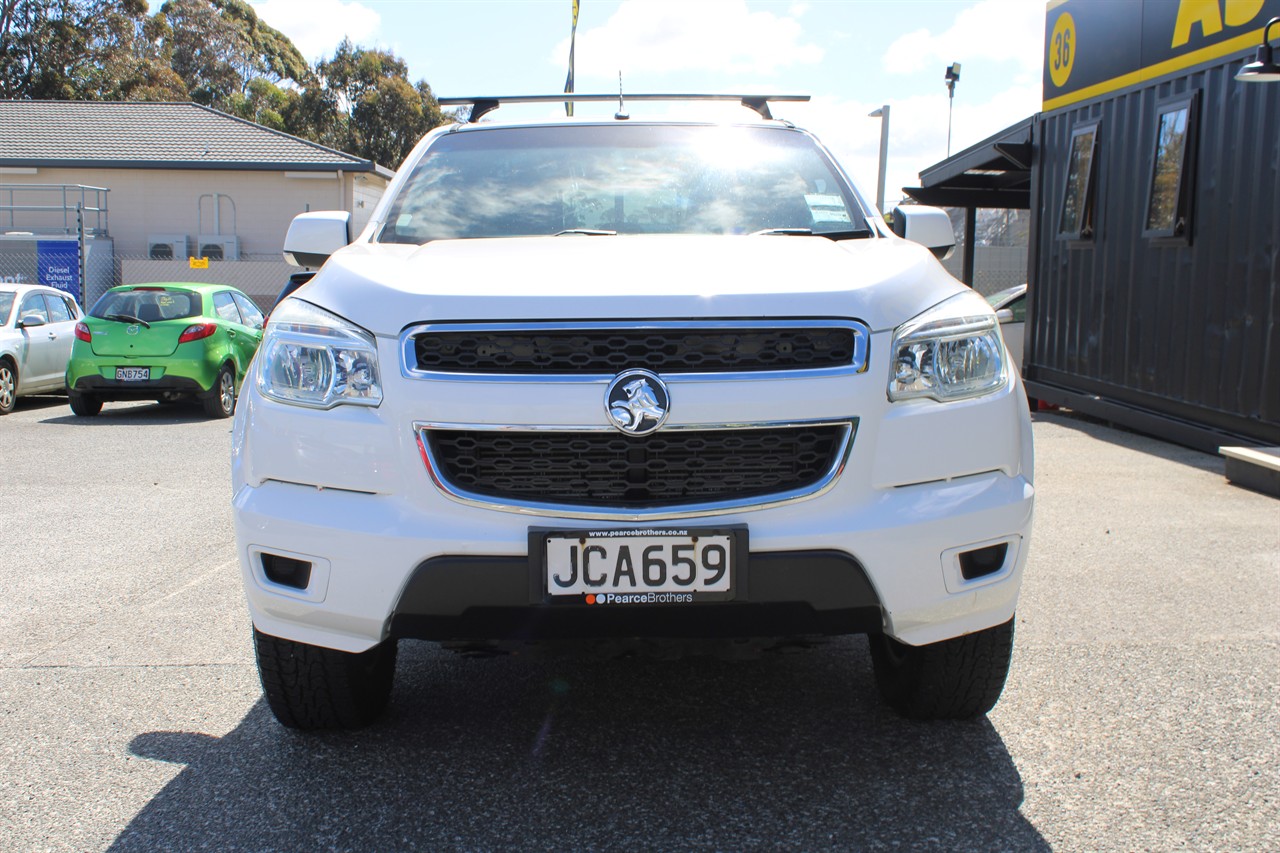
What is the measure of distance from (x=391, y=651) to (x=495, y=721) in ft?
1.17

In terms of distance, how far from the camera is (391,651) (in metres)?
3.35

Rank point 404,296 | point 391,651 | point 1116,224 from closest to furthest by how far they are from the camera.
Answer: point 404,296 → point 391,651 → point 1116,224

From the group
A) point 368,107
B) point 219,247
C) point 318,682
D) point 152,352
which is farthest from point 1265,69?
point 368,107

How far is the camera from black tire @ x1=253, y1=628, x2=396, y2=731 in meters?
3.04

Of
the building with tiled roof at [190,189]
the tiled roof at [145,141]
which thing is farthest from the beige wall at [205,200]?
the tiled roof at [145,141]

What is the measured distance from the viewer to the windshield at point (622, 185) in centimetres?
374

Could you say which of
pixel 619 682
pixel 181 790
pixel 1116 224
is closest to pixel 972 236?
pixel 1116 224

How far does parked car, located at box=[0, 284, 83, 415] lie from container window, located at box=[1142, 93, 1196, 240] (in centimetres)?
1136

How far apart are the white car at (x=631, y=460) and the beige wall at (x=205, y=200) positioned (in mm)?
28723

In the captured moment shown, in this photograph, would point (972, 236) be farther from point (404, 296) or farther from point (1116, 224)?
point (404, 296)

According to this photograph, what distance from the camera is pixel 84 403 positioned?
12.5m

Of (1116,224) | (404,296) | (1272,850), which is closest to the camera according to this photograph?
(1272,850)

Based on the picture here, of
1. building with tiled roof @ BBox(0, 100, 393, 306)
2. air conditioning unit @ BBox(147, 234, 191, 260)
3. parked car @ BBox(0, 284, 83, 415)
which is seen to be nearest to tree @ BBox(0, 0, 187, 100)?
building with tiled roof @ BBox(0, 100, 393, 306)

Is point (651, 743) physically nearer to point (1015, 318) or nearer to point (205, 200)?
point (1015, 318)
